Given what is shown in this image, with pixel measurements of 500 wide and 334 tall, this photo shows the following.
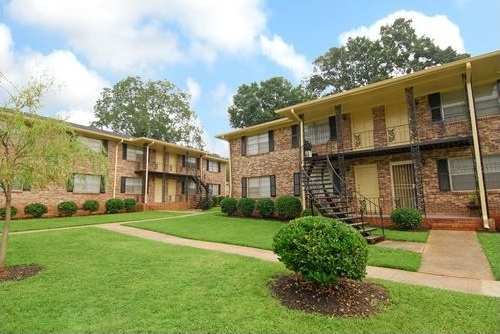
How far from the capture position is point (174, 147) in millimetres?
25750

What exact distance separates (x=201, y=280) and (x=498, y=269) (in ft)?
19.7

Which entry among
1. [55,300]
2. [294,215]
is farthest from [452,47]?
[55,300]

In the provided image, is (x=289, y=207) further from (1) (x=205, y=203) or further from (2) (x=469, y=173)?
(1) (x=205, y=203)

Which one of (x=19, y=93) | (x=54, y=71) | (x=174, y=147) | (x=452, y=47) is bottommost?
(x=19, y=93)

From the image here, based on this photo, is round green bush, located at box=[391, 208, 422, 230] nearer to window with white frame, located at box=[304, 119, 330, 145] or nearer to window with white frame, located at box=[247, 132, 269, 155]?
window with white frame, located at box=[304, 119, 330, 145]

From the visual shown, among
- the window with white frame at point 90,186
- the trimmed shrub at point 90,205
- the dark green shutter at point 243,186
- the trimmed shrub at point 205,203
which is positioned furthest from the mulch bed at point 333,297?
the trimmed shrub at point 205,203

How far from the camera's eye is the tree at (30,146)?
6.00 meters

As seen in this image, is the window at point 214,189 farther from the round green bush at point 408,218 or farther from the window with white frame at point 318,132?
the round green bush at point 408,218

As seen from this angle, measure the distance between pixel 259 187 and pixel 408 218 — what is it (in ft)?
29.6

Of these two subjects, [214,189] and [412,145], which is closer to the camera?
[412,145]

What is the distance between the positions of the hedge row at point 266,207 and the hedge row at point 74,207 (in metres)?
8.30

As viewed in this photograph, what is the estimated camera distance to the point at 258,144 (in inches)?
726

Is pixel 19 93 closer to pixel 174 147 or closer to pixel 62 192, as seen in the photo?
pixel 62 192

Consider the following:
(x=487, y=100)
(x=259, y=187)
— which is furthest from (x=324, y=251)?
(x=259, y=187)
